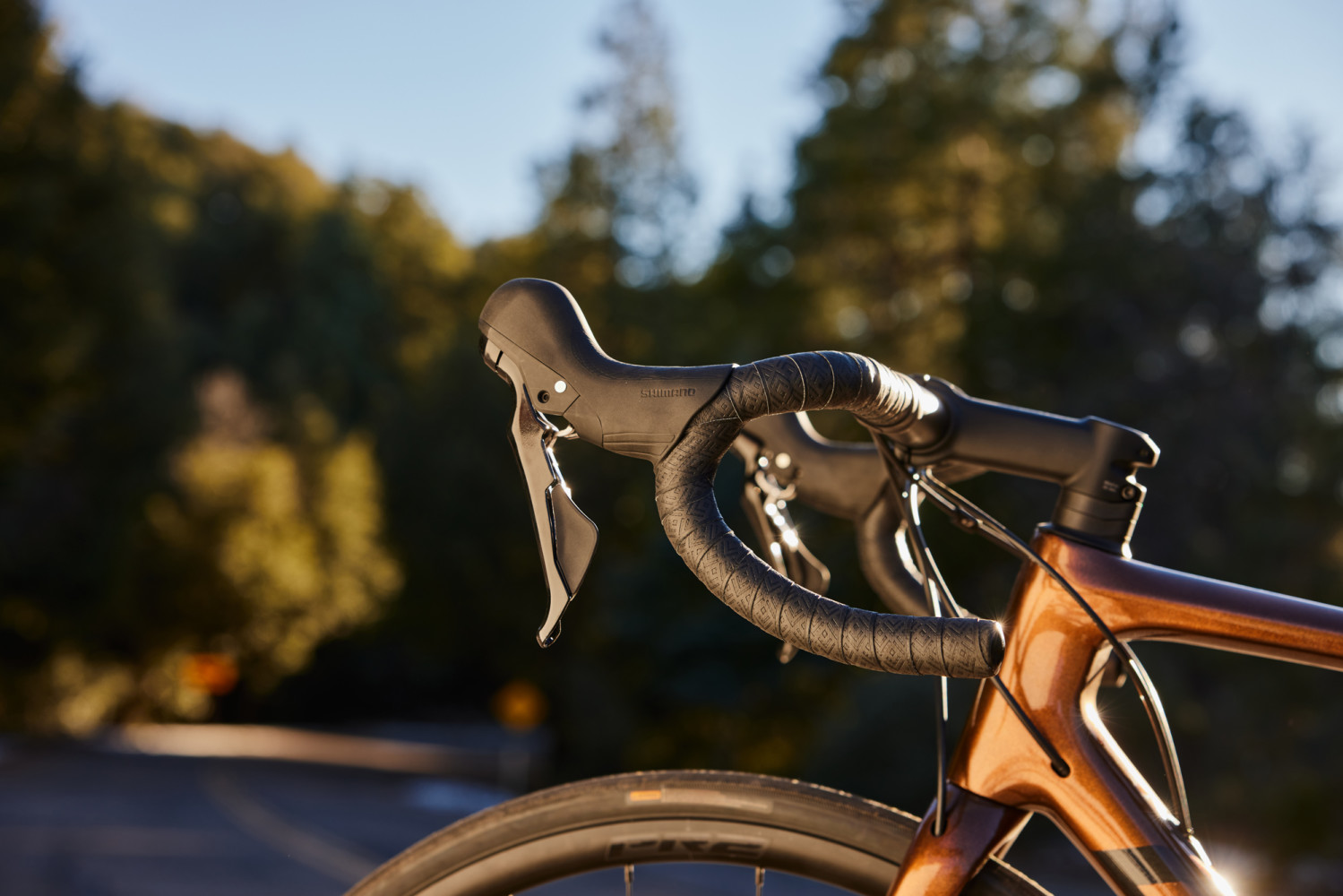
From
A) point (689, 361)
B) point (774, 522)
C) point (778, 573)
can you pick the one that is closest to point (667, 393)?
point (778, 573)

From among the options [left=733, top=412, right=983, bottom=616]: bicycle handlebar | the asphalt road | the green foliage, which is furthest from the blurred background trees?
[left=733, top=412, right=983, bottom=616]: bicycle handlebar

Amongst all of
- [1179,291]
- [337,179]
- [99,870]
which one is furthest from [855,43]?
[337,179]

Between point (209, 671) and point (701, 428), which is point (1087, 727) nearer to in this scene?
point (701, 428)

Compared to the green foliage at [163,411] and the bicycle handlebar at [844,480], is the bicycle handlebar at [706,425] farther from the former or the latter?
the green foliage at [163,411]

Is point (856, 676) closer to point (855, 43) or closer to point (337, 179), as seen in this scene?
point (855, 43)

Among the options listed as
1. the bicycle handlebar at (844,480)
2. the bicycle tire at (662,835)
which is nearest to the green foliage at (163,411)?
the bicycle handlebar at (844,480)

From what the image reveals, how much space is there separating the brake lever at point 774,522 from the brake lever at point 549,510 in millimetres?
303

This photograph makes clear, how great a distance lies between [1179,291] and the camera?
13.5m

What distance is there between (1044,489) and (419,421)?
29.4 m

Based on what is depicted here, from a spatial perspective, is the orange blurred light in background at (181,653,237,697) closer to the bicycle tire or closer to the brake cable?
the bicycle tire

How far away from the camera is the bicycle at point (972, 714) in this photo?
94 cm

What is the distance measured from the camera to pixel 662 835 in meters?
1.05

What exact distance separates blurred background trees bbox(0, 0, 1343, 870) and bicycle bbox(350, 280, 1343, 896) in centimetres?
1088

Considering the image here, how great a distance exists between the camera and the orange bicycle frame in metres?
0.98
